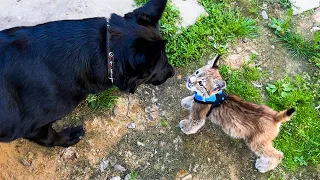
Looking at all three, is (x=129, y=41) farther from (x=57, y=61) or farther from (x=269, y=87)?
Result: (x=269, y=87)

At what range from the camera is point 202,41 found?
14.7 feet

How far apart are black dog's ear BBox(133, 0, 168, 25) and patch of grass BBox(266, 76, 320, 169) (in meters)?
1.80

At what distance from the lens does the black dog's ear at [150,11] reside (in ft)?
10.0

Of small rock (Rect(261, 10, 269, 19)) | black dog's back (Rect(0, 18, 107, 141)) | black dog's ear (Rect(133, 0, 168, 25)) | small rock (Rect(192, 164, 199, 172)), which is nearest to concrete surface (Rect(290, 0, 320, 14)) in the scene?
small rock (Rect(261, 10, 269, 19))

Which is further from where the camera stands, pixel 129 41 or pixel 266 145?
pixel 266 145

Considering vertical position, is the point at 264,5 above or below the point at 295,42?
above

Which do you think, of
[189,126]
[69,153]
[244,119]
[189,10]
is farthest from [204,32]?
[69,153]

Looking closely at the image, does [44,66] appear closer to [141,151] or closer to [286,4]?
[141,151]

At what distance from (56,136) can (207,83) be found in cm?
143

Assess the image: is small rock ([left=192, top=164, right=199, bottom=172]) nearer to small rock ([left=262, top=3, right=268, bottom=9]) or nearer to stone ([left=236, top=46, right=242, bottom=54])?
stone ([left=236, top=46, right=242, bottom=54])

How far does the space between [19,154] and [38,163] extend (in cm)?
20

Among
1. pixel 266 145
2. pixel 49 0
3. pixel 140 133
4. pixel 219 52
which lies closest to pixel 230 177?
pixel 266 145

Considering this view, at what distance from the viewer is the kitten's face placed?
3.44 meters

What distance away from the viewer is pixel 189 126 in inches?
151
